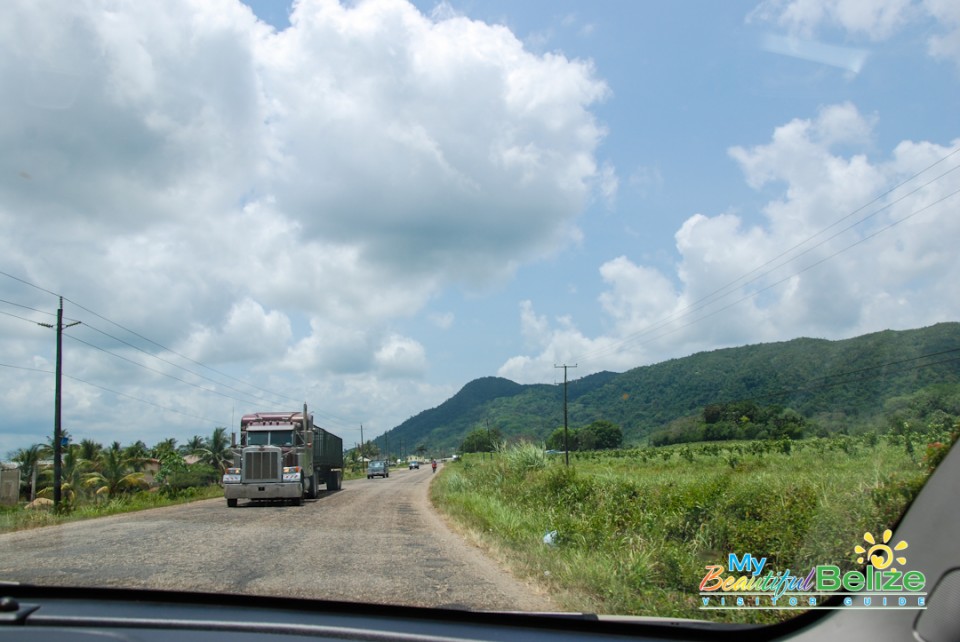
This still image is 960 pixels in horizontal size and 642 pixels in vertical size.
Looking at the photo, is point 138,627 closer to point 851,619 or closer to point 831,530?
point 851,619

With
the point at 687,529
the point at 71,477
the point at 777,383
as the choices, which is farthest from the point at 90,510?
the point at 777,383

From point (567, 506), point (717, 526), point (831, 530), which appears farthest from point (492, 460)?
point (831, 530)

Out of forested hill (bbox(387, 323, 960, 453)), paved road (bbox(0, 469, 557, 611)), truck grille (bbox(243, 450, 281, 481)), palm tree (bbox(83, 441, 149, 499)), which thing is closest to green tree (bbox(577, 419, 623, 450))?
forested hill (bbox(387, 323, 960, 453))

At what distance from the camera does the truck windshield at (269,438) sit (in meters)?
24.7

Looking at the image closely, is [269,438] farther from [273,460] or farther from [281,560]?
[281,560]

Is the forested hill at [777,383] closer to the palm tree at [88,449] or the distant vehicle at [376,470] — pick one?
the distant vehicle at [376,470]

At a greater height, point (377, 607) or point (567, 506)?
point (377, 607)

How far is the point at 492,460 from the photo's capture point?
29.2 meters

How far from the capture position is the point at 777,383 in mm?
29266

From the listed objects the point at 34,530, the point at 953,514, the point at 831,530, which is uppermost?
the point at 953,514

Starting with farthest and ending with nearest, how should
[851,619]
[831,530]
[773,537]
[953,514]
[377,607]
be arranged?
[773,537], [831,530], [377,607], [851,619], [953,514]

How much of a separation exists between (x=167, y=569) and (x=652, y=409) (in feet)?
171

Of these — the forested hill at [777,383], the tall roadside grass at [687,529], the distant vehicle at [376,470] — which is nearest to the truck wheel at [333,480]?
the forested hill at [777,383]

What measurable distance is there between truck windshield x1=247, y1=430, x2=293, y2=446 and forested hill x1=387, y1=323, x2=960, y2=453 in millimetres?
11436
